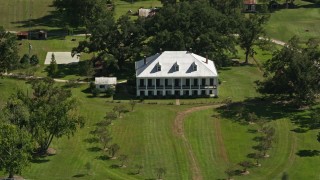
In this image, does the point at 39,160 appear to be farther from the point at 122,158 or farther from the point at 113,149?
the point at 122,158

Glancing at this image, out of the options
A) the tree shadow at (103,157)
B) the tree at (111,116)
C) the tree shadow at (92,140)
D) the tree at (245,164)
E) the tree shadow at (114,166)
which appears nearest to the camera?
the tree shadow at (114,166)

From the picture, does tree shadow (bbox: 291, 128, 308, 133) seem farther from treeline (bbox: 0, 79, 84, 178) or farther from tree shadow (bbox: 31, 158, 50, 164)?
tree shadow (bbox: 31, 158, 50, 164)

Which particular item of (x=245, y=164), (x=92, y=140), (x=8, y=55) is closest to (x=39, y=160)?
(x=92, y=140)

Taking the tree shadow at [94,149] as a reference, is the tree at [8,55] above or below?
above

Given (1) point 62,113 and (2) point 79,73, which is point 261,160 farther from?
(2) point 79,73

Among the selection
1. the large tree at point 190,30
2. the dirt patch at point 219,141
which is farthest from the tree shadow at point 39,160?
the large tree at point 190,30

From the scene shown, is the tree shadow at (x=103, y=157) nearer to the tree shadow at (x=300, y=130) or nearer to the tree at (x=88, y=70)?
the tree shadow at (x=300, y=130)
